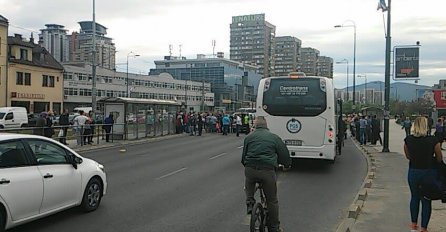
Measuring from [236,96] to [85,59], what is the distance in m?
54.3

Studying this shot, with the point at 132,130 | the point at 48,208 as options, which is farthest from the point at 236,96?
the point at 48,208

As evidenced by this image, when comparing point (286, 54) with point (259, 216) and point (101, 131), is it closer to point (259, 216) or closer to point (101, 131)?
point (101, 131)

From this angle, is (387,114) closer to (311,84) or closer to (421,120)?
(311,84)

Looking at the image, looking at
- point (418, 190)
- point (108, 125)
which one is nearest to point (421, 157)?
point (418, 190)

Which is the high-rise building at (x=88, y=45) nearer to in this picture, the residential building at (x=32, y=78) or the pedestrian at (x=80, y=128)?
the residential building at (x=32, y=78)

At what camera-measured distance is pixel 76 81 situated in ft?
252

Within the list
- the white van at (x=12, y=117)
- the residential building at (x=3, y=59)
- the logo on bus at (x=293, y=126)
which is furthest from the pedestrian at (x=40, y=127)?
the residential building at (x=3, y=59)

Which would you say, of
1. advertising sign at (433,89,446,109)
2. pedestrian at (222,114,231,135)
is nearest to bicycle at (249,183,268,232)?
pedestrian at (222,114,231,135)

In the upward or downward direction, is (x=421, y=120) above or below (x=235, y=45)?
below

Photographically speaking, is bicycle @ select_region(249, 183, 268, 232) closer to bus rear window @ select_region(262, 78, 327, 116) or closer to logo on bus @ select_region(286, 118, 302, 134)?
logo on bus @ select_region(286, 118, 302, 134)

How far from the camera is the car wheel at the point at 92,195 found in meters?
8.32

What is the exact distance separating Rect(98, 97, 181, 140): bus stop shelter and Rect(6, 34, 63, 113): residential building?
2518 centimetres

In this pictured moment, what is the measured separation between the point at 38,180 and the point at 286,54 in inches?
3000

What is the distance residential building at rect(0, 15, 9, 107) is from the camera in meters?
48.9
